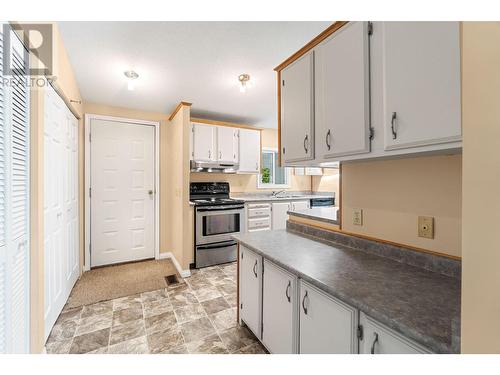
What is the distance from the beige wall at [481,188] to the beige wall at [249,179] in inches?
152

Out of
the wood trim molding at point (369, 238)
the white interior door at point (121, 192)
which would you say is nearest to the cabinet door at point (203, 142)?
the white interior door at point (121, 192)

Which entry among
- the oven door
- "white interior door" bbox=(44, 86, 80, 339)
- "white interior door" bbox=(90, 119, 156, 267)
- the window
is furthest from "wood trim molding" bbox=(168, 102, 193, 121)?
the window

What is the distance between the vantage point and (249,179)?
4742 millimetres

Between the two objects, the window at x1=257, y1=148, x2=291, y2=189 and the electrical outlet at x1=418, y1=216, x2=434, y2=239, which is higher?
the window at x1=257, y1=148, x2=291, y2=189

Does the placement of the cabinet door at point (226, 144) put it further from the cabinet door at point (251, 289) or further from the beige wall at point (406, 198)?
the beige wall at point (406, 198)

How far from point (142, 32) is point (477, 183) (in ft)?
7.16

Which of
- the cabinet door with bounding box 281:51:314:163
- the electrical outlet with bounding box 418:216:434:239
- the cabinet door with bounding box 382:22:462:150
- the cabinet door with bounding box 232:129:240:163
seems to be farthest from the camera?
the cabinet door with bounding box 232:129:240:163

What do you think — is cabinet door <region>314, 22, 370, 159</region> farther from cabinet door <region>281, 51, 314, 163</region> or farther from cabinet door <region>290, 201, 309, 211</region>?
cabinet door <region>290, 201, 309, 211</region>

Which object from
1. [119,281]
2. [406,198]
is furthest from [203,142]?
[406,198]

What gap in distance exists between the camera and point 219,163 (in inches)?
153

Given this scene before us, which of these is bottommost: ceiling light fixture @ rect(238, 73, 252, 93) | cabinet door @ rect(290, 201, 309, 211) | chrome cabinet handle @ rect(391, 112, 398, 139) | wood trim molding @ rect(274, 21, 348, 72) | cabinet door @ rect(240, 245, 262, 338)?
cabinet door @ rect(240, 245, 262, 338)

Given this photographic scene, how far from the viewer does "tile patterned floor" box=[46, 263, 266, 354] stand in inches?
69.9

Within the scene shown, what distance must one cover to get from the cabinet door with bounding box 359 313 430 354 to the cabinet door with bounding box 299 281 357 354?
0.04 meters

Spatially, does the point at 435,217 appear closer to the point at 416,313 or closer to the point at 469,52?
the point at 416,313
